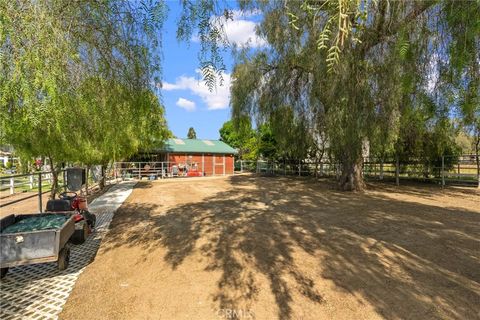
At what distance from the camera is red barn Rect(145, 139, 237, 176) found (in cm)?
2447

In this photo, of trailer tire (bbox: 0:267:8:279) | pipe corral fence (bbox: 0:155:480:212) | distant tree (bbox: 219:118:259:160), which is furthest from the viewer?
distant tree (bbox: 219:118:259:160)

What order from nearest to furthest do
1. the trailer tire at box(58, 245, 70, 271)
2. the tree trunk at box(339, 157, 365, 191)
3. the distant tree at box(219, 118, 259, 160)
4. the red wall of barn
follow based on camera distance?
1. the trailer tire at box(58, 245, 70, 271)
2. the tree trunk at box(339, 157, 365, 191)
3. the distant tree at box(219, 118, 259, 160)
4. the red wall of barn

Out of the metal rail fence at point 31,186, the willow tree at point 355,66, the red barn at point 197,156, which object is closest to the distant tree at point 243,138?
the willow tree at point 355,66

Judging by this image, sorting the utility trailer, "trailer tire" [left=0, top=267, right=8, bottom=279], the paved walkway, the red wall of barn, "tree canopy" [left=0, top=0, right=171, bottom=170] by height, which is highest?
"tree canopy" [left=0, top=0, right=171, bottom=170]

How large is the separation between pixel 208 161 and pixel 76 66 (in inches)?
936

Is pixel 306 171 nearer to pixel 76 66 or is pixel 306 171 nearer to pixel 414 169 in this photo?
pixel 414 169

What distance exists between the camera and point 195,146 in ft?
88.3

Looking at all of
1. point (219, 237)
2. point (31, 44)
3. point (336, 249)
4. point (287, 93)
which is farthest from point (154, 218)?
point (287, 93)

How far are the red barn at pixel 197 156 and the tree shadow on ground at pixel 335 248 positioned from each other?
15328 mm

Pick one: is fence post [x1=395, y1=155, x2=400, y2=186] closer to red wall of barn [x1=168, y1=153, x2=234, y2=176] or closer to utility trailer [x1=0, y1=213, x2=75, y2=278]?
red wall of barn [x1=168, y1=153, x2=234, y2=176]

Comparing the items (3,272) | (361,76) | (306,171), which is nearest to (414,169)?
(306,171)

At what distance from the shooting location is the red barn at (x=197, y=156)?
24.5m

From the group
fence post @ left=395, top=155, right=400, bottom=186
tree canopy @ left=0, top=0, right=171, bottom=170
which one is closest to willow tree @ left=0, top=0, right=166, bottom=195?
Result: tree canopy @ left=0, top=0, right=171, bottom=170

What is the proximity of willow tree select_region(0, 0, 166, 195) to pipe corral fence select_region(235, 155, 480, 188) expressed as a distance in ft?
48.7
